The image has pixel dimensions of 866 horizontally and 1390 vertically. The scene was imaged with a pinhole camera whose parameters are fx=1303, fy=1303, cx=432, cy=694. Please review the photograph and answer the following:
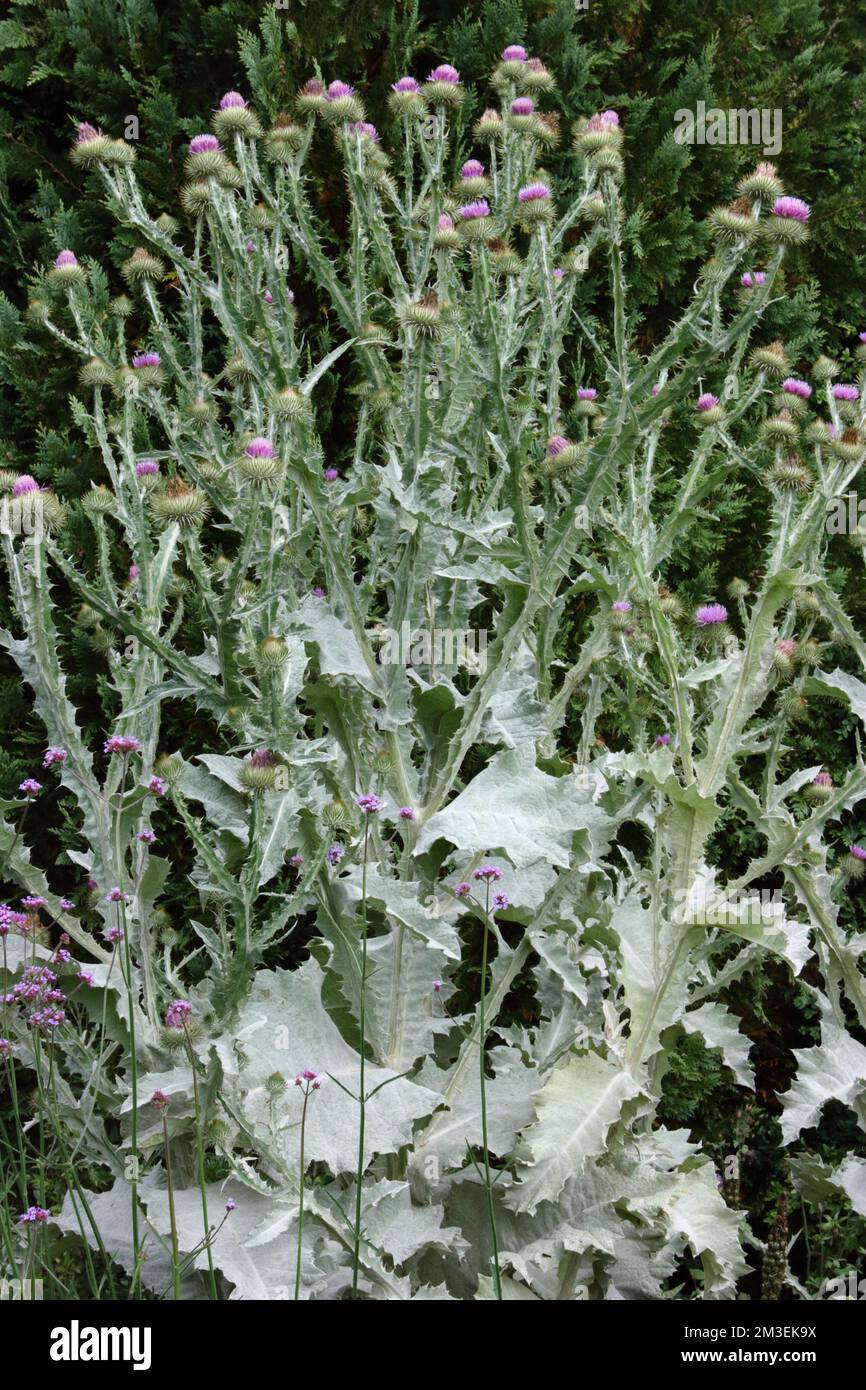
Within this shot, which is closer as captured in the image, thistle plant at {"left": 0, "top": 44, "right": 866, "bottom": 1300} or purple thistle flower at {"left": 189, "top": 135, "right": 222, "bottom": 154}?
thistle plant at {"left": 0, "top": 44, "right": 866, "bottom": 1300}

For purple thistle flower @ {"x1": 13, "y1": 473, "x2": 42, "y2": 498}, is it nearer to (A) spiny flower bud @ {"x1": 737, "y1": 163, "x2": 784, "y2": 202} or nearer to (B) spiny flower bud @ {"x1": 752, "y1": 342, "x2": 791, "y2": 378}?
(A) spiny flower bud @ {"x1": 737, "y1": 163, "x2": 784, "y2": 202}

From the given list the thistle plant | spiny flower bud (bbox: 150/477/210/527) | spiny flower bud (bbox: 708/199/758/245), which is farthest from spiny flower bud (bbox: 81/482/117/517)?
spiny flower bud (bbox: 708/199/758/245)

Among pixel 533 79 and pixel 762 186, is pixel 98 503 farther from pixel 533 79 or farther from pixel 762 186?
pixel 762 186

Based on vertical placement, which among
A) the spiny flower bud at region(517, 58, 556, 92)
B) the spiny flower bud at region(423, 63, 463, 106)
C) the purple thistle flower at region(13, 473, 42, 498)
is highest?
the spiny flower bud at region(517, 58, 556, 92)

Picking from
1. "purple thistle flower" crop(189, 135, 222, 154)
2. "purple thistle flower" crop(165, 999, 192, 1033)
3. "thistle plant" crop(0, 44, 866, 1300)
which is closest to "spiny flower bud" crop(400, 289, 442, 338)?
"thistle plant" crop(0, 44, 866, 1300)

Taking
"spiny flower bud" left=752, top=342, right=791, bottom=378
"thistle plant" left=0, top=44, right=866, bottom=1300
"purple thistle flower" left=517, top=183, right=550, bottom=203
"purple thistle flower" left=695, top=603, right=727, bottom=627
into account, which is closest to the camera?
"thistle plant" left=0, top=44, right=866, bottom=1300

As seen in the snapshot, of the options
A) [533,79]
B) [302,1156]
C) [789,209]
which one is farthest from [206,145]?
[302,1156]

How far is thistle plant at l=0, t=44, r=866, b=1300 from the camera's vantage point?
8.49 ft

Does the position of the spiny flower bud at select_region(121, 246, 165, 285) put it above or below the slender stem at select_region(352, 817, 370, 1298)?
above

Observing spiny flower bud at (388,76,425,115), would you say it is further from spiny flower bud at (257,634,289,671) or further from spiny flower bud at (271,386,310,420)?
spiny flower bud at (257,634,289,671)

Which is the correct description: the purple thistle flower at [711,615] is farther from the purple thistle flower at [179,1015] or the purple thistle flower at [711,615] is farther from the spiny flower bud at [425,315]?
the purple thistle flower at [179,1015]

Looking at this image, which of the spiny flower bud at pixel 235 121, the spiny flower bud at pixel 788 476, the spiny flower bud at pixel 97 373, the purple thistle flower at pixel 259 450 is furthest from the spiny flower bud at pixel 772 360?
the spiny flower bud at pixel 97 373

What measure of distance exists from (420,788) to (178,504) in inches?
37.9

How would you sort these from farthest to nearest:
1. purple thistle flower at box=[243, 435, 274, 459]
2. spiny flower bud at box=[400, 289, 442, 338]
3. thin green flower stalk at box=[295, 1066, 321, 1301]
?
spiny flower bud at box=[400, 289, 442, 338] → purple thistle flower at box=[243, 435, 274, 459] → thin green flower stalk at box=[295, 1066, 321, 1301]
